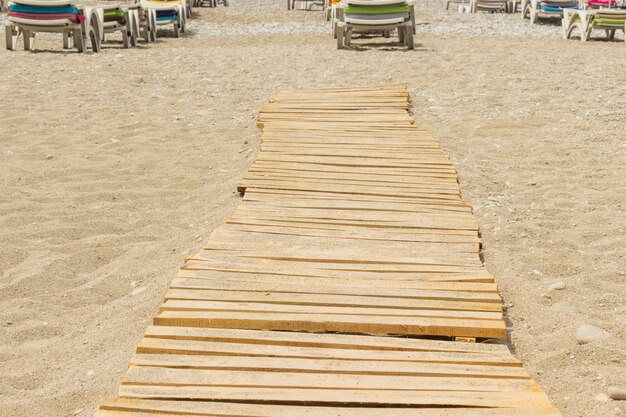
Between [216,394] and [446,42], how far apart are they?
34.9ft

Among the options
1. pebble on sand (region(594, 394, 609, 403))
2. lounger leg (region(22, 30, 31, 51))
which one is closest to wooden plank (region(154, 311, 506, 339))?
pebble on sand (region(594, 394, 609, 403))

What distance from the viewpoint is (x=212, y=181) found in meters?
5.57

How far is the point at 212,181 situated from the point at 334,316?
2738mm

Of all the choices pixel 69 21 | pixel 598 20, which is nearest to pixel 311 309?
pixel 69 21

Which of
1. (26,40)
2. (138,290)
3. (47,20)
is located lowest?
(138,290)

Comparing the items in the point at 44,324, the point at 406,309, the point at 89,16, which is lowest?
the point at 44,324

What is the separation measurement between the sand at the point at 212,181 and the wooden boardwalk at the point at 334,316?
237 millimetres

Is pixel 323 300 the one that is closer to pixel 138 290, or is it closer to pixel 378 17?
pixel 138 290

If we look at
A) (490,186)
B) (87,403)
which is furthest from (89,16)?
(87,403)

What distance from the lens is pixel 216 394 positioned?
96.6 inches

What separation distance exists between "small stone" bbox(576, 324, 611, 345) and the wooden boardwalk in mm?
331

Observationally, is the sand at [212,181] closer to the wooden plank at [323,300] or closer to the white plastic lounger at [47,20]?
the wooden plank at [323,300]

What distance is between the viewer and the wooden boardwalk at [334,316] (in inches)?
96.3

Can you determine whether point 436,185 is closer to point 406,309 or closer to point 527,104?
point 406,309
